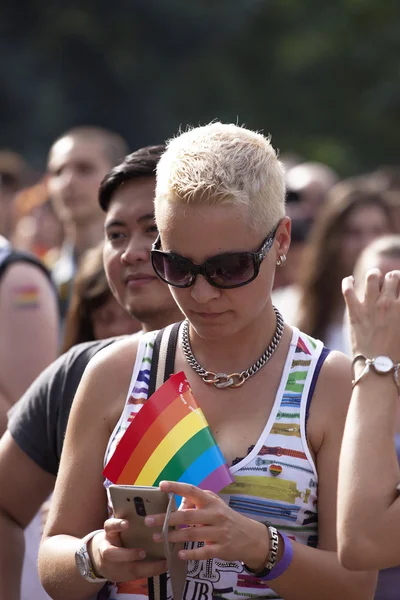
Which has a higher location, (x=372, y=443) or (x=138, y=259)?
(x=138, y=259)

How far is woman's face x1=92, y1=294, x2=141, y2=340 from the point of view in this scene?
4156 mm

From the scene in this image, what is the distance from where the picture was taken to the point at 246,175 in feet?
8.37

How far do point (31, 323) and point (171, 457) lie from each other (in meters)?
2.14

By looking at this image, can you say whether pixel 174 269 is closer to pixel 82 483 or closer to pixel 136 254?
pixel 82 483

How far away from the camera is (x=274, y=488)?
2.53m

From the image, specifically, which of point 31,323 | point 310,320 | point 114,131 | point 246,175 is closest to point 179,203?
point 246,175

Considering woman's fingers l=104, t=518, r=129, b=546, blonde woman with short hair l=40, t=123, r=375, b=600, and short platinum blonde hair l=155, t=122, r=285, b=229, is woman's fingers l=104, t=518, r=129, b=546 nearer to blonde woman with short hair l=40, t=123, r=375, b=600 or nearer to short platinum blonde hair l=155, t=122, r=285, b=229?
blonde woman with short hair l=40, t=123, r=375, b=600

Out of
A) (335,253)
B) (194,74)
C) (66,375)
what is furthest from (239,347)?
(194,74)

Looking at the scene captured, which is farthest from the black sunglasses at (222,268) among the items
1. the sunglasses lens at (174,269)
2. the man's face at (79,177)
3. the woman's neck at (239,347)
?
the man's face at (79,177)

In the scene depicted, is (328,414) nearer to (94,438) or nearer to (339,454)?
(339,454)

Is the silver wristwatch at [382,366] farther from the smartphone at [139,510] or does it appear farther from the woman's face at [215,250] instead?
the smartphone at [139,510]

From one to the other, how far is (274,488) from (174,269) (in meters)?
0.55

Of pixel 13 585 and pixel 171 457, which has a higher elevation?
pixel 171 457

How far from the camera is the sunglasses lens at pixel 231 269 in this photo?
2.53 m
